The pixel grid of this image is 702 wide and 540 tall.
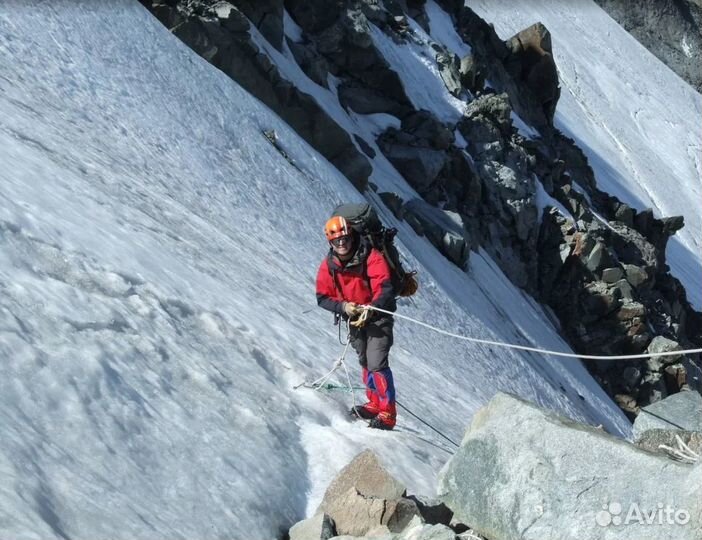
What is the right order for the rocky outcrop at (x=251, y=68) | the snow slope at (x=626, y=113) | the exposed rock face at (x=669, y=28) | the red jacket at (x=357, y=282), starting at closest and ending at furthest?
1. the red jacket at (x=357, y=282)
2. the rocky outcrop at (x=251, y=68)
3. the snow slope at (x=626, y=113)
4. the exposed rock face at (x=669, y=28)

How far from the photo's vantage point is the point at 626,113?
59.5 m

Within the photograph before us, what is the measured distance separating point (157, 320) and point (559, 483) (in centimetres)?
354

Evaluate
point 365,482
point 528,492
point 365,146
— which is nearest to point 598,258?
point 365,146

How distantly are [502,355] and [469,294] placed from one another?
396 cm

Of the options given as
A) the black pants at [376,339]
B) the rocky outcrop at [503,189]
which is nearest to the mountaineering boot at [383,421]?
the black pants at [376,339]

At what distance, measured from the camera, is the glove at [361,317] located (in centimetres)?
764

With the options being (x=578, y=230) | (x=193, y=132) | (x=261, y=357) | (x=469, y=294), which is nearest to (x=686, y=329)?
(x=578, y=230)

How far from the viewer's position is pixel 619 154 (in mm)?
53625

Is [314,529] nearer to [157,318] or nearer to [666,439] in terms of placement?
[157,318]

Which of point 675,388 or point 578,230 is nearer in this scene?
point 675,388

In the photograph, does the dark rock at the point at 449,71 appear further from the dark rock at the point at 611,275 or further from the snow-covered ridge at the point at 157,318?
the snow-covered ridge at the point at 157,318

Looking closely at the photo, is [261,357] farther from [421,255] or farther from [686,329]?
[686,329]

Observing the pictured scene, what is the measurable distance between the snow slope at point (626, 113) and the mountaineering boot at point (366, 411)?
40297mm

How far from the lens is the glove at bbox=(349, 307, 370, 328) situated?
7636 millimetres
